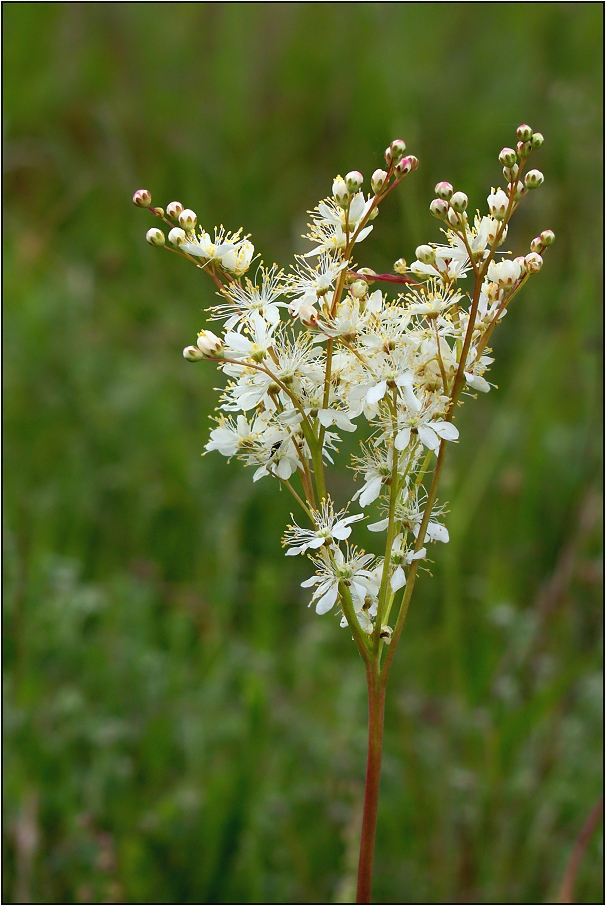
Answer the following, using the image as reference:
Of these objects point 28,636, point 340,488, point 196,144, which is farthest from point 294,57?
point 28,636

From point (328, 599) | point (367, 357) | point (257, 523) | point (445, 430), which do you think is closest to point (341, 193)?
point (367, 357)

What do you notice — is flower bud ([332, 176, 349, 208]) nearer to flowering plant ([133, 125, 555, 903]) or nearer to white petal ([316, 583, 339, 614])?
flowering plant ([133, 125, 555, 903])

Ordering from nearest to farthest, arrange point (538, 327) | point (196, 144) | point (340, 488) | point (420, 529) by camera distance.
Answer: point (420, 529) → point (340, 488) → point (538, 327) → point (196, 144)

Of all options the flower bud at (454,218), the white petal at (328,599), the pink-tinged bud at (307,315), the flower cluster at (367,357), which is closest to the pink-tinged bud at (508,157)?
the flower cluster at (367,357)

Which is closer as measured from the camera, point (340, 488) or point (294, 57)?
point (340, 488)

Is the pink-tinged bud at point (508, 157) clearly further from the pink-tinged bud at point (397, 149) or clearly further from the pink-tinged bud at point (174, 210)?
the pink-tinged bud at point (174, 210)

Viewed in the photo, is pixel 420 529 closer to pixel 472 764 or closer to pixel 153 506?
pixel 472 764

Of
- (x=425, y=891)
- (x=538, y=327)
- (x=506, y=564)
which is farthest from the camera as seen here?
(x=538, y=327)

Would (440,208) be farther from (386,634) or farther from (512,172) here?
(386,634)
